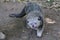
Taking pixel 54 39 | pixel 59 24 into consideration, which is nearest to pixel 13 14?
pixel 59 24

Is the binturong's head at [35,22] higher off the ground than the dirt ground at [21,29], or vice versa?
the binturong's head at [35,22]

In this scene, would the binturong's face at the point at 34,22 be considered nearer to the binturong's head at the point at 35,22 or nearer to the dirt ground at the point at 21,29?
the binturong's head at the point at 35,22

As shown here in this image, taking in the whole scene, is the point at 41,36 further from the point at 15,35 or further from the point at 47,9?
the point at 47,9

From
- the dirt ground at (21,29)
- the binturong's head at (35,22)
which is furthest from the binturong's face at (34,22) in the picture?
the dirt ground at (21,29)

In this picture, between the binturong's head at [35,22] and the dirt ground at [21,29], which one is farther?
the dirt ground at [21,29]

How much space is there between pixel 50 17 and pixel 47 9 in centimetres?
90

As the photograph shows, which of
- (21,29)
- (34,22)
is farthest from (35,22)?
(21,29)

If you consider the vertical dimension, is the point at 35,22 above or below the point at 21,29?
above

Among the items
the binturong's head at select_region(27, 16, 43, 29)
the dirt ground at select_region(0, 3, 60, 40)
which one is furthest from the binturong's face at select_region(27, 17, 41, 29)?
the dirt ground at select_region(0, 3, 60, 40)

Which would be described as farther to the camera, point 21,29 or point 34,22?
point 21,29

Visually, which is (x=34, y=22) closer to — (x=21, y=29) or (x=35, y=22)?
(x=35, y=22)

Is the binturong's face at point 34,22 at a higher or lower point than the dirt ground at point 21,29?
higher

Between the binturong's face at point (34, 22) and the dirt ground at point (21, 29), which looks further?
the dirt ground at point (21, 29)

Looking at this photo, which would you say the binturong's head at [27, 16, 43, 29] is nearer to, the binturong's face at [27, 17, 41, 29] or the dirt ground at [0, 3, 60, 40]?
the binturong's face at [27, 17, 41, 29]
